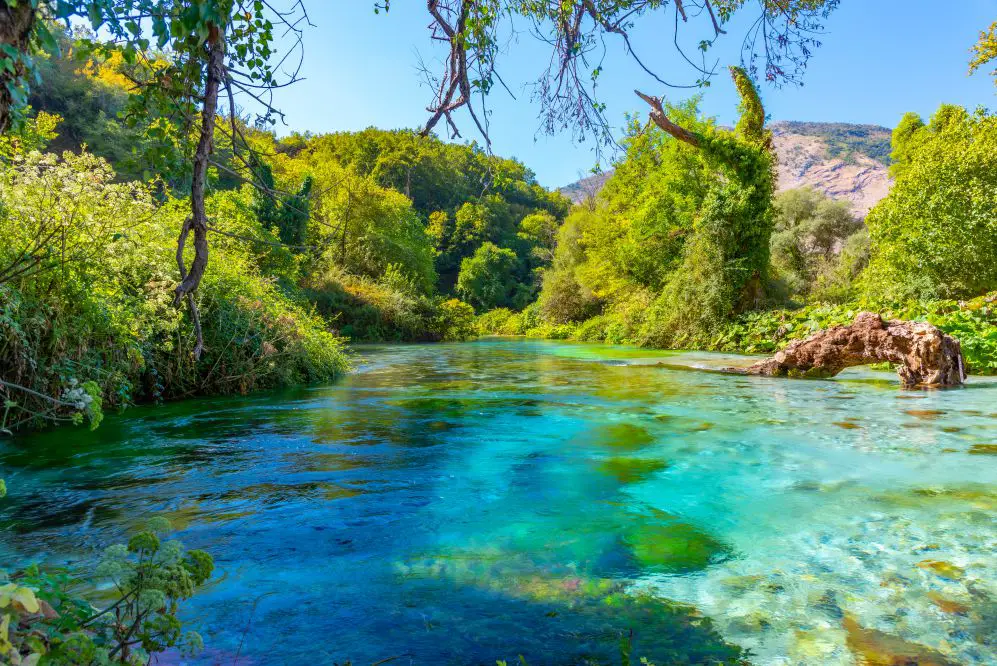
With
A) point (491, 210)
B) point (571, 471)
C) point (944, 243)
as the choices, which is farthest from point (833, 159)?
point (571, 471)

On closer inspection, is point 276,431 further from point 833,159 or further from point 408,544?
point 833,159

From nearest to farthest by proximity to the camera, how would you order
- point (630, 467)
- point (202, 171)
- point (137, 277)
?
1. point (202, 171)
2. point (630, 467)
3. point (137, 277)

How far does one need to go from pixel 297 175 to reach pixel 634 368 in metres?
37.8

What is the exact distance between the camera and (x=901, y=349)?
31.7 feet

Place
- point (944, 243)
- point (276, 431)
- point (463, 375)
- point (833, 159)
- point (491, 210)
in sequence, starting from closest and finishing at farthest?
point (276, 431), point (463, 375), point (944, 243), point (491, 210), point (833, 159)

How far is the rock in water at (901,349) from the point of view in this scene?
9.41m

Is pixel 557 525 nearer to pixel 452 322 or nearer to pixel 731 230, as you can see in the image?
pixel 731 230

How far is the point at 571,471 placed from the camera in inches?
209

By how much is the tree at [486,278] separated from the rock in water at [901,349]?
153 feet

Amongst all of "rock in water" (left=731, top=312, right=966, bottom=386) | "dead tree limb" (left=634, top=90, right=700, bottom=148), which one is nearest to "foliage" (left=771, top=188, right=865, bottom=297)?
"dead tree limb" (left=634, top=90, right=700, bottom=148)

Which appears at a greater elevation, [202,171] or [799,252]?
[799,252]

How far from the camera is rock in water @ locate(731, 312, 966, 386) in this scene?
9.41 meters

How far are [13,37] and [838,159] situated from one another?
123m

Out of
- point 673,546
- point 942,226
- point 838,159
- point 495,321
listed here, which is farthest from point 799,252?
point 838,159
